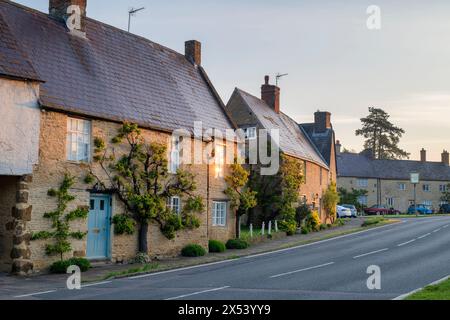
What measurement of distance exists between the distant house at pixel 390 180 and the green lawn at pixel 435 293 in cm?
6745

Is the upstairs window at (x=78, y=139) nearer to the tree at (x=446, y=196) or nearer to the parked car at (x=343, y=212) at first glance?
the parked car at (x=343, y=212)

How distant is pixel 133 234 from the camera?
23422 mm

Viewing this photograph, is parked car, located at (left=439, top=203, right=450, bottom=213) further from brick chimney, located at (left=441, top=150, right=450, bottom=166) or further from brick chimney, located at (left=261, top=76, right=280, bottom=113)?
brick chimney, located at (left=261, top=76, right=280, bottom=113)

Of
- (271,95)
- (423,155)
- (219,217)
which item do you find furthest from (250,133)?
(423,155)

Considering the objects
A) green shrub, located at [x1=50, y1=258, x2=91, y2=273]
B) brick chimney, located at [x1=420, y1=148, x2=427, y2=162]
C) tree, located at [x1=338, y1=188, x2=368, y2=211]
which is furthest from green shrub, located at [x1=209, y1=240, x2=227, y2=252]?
brick chimney, located at [x1=420, y1=148, x2=427, y2=162]

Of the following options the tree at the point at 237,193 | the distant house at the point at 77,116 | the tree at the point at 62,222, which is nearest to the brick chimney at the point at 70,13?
the distant house at the point at 77,116

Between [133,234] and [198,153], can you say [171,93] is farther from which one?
[133,234]

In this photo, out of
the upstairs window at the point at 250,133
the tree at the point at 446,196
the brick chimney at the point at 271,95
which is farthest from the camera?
the tree at the point at 446,196

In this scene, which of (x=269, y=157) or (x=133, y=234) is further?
(x=269, y=157)

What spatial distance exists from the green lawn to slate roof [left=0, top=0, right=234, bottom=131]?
13623 millimetres

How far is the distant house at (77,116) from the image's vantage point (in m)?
19.1

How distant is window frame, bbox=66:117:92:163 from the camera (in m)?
21.0
